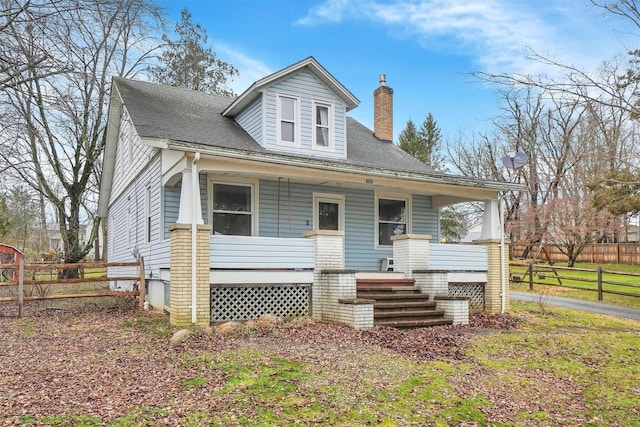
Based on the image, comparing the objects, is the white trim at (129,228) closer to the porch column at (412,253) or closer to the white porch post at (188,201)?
the white porch post at (188,201)

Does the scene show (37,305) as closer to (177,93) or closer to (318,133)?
(177,93)

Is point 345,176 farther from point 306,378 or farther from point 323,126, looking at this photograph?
point 306,378

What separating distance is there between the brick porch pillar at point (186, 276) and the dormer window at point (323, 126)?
5.22 meters

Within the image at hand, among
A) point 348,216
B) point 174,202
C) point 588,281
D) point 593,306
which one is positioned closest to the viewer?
point 174,202

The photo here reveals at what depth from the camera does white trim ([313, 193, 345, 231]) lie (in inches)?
507

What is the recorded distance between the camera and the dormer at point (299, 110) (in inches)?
495

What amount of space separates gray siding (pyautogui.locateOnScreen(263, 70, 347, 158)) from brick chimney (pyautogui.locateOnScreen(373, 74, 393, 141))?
11.2 ft

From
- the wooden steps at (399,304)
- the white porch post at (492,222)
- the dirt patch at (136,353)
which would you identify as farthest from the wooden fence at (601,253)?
the dirt patch at (136,353)

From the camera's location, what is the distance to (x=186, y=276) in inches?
349

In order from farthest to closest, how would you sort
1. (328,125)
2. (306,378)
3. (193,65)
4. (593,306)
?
1. (193,65)
2. (593,306)
3. (328,125)
4. (306,378)

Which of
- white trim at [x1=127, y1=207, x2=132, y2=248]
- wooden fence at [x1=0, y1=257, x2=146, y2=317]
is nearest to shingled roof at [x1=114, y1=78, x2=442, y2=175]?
wooden fence at [x1=0, y1=257, x2=146, y2=317]

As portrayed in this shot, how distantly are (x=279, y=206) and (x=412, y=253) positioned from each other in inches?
140

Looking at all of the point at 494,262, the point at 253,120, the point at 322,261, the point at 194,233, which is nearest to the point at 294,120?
the point at 253,120

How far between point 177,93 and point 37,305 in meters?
7.43
